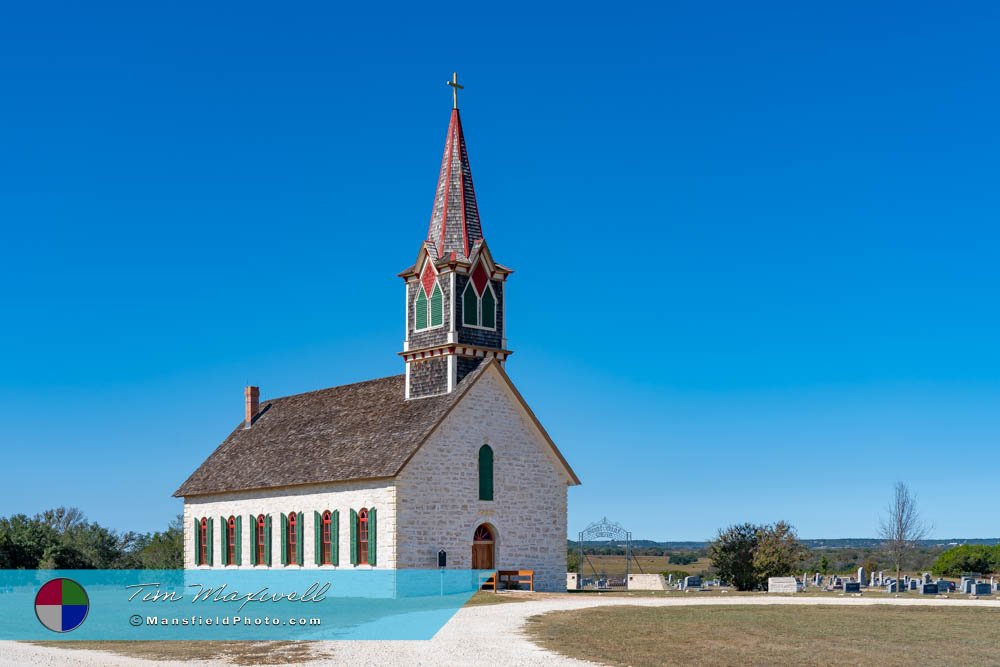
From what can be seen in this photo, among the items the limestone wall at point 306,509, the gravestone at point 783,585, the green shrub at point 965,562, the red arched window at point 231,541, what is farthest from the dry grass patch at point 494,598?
the green shrub at point 965,562

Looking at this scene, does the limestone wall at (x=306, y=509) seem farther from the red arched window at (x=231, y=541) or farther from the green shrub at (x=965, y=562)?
the green shrub at (x=965, y=562)

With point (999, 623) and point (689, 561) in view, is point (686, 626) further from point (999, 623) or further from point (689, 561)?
point (689, 561)

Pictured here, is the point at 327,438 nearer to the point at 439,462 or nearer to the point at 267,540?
the point at 267,540

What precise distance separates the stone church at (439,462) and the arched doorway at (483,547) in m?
0.05

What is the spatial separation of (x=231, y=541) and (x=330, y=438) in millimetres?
6780

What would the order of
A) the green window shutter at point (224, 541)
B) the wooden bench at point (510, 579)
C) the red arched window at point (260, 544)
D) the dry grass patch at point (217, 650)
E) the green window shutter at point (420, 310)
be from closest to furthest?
the dry grass patch at point (217, 650) < the wooden bench at point (510, 579) < the green window shutter at point (420, 310) < the red arched window at point (260, 544) < the green window shutter at point (224, 541)

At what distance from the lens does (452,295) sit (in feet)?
135

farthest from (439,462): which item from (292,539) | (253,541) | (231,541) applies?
(231,541)

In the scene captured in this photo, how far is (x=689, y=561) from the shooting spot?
369 feet

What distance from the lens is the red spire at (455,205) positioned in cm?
4241

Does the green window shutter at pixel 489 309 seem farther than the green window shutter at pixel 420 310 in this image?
No

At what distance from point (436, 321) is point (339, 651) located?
2091 centimetres

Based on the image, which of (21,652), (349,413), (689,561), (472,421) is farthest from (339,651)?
(689,561)

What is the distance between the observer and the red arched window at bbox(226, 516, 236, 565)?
4669 cm
